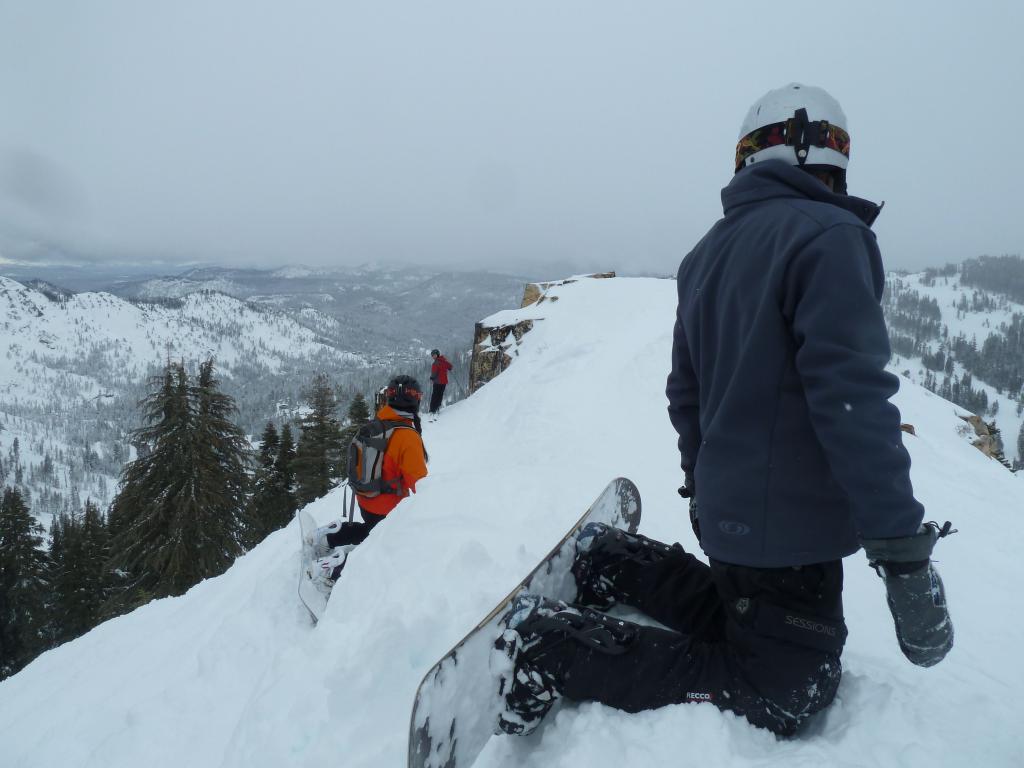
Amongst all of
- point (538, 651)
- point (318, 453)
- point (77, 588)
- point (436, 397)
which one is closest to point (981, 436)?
point (436, 397)

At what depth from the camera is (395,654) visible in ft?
11.7

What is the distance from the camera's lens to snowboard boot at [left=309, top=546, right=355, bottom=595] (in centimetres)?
547

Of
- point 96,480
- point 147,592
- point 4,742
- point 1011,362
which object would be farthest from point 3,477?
point 1011,362

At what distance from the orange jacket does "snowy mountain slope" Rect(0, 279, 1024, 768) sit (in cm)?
27

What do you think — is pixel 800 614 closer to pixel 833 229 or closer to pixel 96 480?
pixel 833 229

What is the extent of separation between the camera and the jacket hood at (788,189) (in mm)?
2162

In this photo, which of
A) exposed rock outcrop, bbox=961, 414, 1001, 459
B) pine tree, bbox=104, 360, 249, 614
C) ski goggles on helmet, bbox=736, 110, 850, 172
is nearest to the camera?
ski goggles on helmet, bbox=736, 110, 850, 172

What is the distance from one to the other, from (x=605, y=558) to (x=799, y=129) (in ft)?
8.37

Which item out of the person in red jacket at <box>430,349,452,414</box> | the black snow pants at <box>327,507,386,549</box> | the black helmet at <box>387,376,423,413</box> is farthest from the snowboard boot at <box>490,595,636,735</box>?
the person in red jacket at <box>430,349,452,414</box>

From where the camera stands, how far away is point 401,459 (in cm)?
584

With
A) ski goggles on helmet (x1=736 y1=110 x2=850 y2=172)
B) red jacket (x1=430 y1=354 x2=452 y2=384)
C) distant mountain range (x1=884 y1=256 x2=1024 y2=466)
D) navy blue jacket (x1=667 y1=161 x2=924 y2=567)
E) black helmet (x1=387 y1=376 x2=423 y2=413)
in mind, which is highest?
ski goggles on helmet (x1=736 y1=110 x2=850 y2=172)

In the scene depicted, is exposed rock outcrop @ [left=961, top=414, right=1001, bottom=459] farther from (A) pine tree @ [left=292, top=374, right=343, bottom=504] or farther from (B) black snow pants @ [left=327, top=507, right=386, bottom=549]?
(A) pine tree @ [left=292, top=374, right=343, bottom=504]

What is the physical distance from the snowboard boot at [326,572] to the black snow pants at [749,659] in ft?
12.3

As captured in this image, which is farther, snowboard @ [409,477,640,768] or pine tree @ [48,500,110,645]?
pine tree @ [48,500,110,645]
